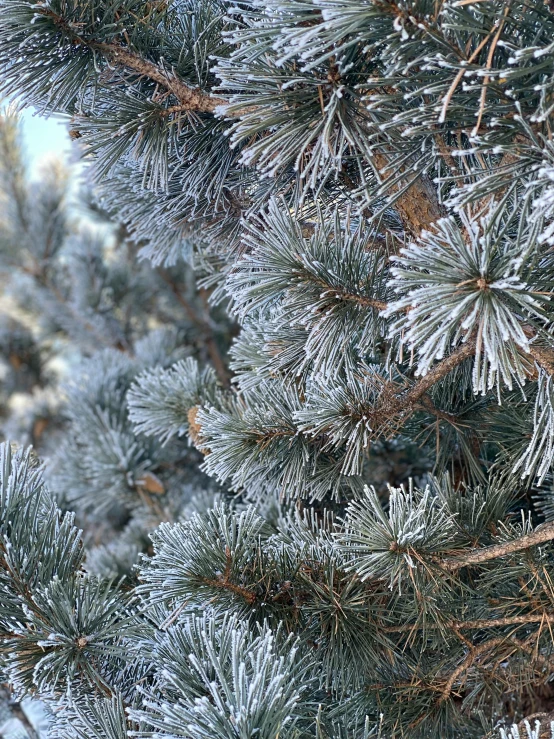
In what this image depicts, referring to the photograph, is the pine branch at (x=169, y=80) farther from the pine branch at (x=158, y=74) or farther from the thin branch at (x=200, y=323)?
the thin branch at (x=200, y=323)

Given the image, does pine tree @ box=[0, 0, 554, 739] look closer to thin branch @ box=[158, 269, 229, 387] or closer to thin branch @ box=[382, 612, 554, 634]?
thin branch @ box=[382, 612, 554, 634]

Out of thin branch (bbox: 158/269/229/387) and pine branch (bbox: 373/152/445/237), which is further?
thin branch (bbox: 158/269/229/387)

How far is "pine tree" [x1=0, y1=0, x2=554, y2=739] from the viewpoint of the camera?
340mm

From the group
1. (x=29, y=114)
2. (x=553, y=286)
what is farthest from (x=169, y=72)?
(x=553, y=286)

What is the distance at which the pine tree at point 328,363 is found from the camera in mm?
340

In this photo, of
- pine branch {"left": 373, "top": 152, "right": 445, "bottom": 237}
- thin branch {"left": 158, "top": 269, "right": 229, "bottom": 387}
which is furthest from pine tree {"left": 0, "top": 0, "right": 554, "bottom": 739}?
thin branch {"left": 158, "top": 269, "right": 229, "bottom": 387}

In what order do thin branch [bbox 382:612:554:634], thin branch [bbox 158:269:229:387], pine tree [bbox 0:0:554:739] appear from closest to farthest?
pine tree [bbox 0:0:554:739] → thin branch [bbox 382:612:554:634] → thin branch [bbox 158:269:229:387]

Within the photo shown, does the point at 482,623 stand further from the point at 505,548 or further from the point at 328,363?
the point at 328,363

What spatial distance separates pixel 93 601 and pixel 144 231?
1.01ft

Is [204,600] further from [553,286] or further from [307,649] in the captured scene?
[553,286]

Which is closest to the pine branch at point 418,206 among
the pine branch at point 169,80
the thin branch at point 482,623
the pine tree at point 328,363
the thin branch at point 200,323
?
the pine tree at point 328,363

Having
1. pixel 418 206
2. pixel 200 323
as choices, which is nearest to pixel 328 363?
pixel 418 206

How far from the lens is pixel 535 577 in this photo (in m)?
0.45

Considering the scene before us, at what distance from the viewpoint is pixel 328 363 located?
418 millimetres
